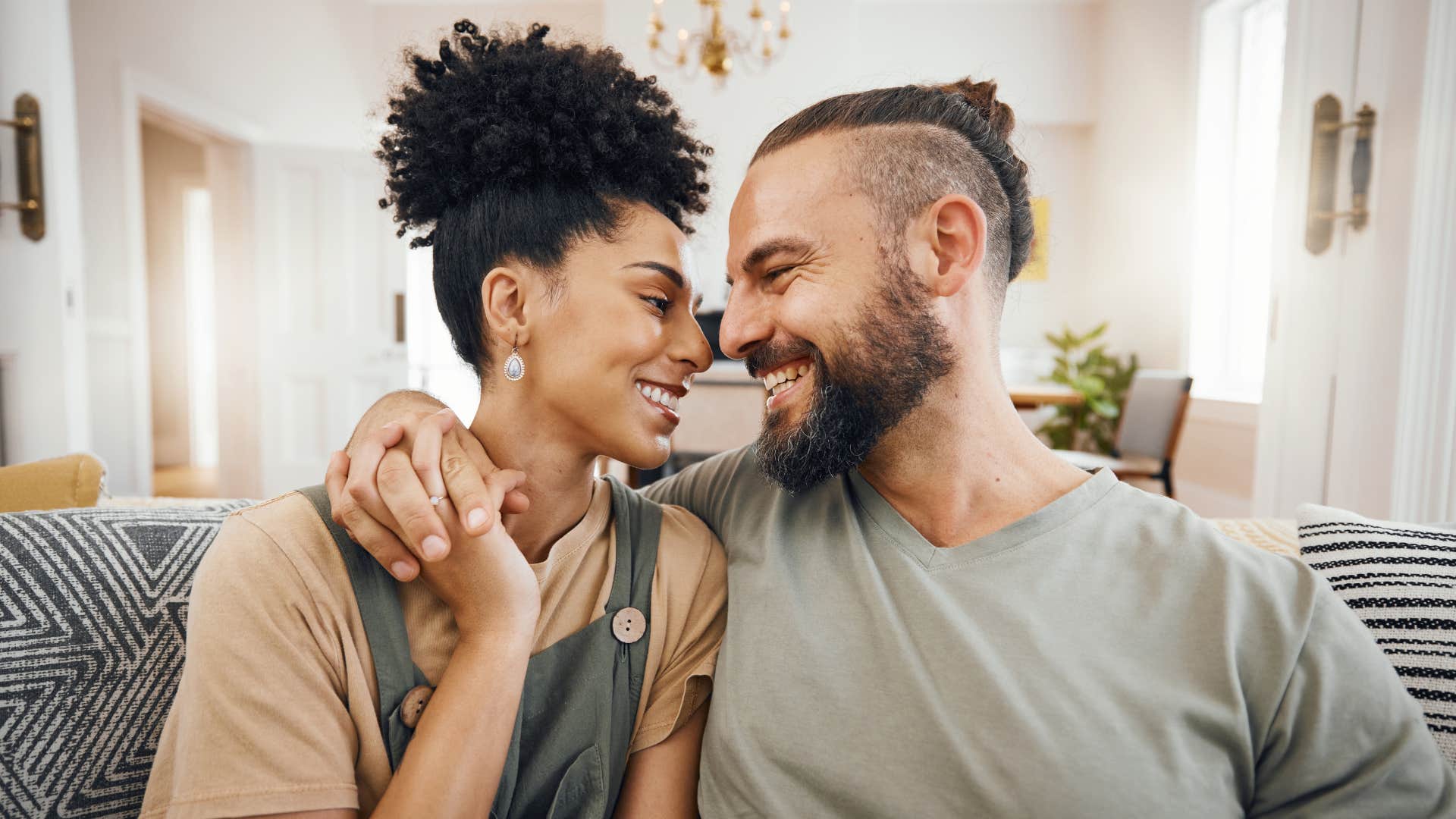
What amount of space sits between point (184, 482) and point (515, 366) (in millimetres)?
6976

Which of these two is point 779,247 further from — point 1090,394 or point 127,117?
point 1090,394

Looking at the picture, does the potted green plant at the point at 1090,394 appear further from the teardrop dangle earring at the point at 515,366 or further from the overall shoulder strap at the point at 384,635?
the overall shoulder strap at the point at 384,635

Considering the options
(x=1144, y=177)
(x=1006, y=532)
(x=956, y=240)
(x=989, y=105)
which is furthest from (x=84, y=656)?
(x=1144, y=177)

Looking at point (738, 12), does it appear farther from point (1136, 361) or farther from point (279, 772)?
point (279, 772)

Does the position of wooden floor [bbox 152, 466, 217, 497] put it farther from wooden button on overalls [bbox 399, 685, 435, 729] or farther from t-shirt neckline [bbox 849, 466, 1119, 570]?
t-shirt neckline [bbox 849, 466, 1119, 570]

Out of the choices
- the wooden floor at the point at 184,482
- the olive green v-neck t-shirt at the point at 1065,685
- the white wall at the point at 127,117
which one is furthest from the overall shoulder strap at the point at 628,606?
the wooden floor at the point at 184,482

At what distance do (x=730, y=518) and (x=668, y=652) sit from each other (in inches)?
8.7

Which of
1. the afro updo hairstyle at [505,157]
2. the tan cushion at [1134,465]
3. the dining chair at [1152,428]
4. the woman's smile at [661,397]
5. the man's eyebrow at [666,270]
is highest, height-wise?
the afro updo hairstyle at [505,157]

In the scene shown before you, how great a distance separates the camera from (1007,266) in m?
1.33

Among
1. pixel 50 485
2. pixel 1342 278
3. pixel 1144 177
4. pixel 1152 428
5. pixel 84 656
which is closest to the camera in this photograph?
pixel 84 656

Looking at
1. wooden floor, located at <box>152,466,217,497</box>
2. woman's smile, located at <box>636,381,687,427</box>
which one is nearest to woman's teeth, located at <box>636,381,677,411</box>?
woman's smile, located at <box>636,381,687,427</box>

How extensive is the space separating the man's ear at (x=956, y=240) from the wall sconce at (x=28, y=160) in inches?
122

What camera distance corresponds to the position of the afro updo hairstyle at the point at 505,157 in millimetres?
1166

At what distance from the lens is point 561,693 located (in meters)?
1.07
